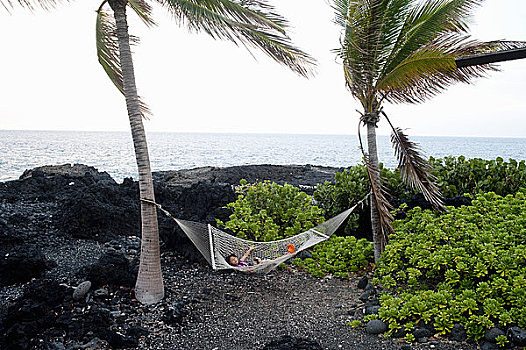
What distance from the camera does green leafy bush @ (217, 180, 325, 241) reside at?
469 cm

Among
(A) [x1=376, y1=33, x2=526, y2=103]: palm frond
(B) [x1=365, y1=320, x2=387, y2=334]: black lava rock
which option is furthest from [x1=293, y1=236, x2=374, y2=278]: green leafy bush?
(A) [x1=376, y1=33, x2=526, y2=103]: palm frond

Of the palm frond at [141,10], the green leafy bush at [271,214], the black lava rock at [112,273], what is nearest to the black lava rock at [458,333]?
the green leafy bush at [271,214]

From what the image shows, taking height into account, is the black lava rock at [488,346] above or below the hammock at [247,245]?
below

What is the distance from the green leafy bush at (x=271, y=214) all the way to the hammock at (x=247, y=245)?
1.77 feet

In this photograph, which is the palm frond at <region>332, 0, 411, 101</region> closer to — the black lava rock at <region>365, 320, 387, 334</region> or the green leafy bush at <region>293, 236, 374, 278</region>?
the green leafy bush at <region>293, 236, 374, 278</region>

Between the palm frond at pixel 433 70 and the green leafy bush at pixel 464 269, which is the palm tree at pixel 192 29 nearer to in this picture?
the palm frond at pixel 433 70

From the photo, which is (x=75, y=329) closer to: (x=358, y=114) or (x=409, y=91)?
(x=358, y=114)

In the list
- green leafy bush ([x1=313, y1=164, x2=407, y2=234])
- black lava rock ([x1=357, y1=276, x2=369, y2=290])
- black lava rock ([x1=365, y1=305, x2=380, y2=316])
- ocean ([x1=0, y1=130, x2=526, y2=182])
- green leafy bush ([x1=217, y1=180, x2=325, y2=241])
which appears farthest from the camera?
ocean ([x1=0, y1=130, x2=526, y2=182])

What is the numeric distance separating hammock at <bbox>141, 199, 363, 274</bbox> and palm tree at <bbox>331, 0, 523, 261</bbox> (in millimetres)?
704

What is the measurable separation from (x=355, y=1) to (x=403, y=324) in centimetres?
297

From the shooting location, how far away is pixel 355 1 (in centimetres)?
387

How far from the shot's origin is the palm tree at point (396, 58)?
3832 millimetres

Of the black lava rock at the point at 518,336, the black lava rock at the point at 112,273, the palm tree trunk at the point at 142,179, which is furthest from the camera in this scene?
the black lava rock at the point at 112,273

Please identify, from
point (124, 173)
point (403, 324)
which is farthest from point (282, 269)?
point (124, 173)
